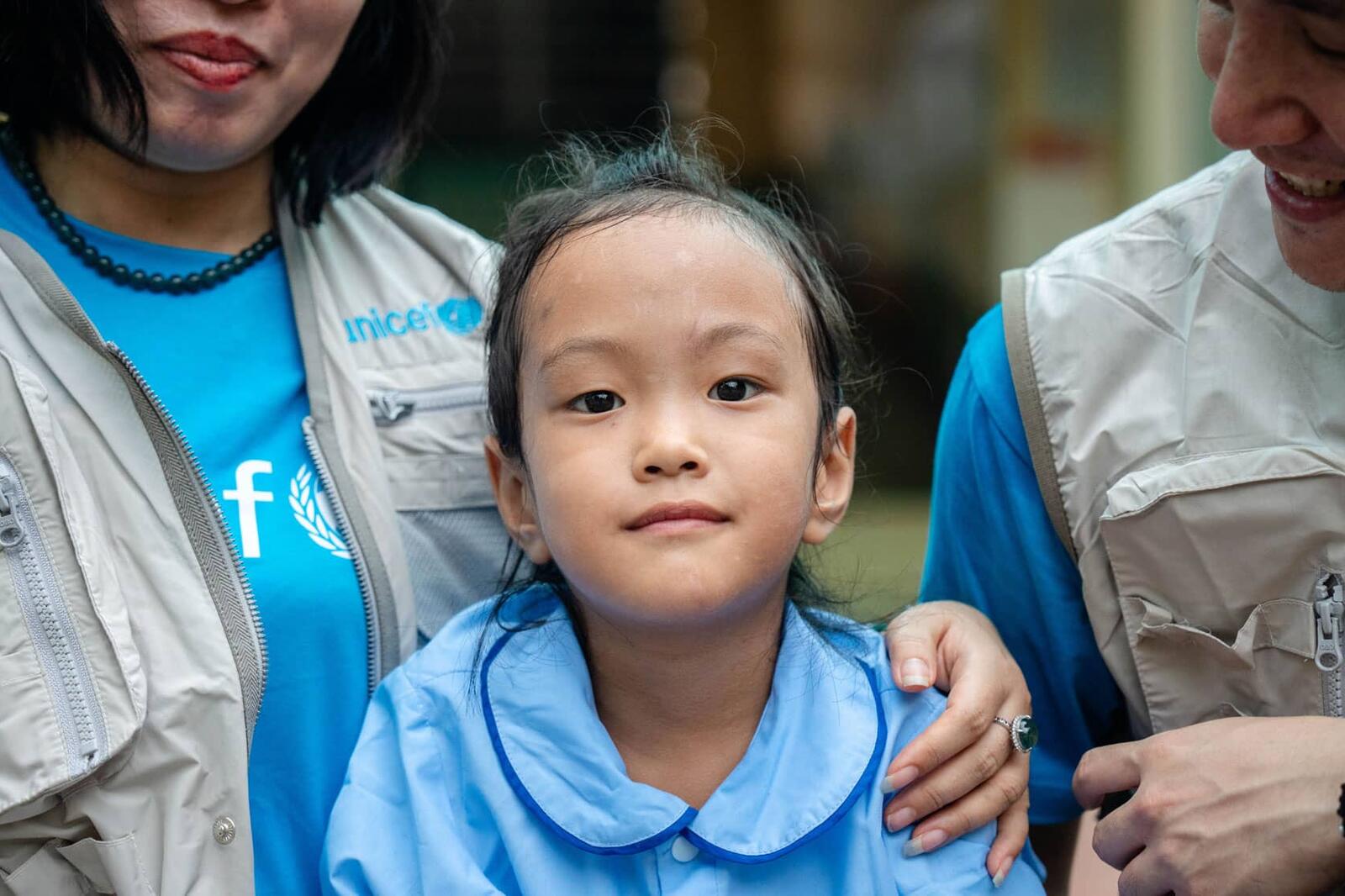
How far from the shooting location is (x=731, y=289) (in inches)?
77.9

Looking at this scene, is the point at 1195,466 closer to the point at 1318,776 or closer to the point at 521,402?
the point at 1318,776

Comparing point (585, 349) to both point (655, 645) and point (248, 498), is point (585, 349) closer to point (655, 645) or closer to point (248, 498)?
point (655, 645)

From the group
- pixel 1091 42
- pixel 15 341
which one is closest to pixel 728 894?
pixel 15 341

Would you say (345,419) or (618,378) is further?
(345,419)

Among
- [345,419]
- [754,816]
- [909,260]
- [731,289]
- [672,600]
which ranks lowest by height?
[909,260]

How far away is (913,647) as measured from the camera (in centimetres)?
203

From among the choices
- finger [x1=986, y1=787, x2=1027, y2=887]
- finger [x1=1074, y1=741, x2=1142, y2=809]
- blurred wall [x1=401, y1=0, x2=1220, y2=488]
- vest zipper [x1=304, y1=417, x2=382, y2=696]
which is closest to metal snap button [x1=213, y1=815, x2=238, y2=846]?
vest zipper [x1=304, y1=417, x2=382, y2=696]

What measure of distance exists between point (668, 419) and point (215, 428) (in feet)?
2.27

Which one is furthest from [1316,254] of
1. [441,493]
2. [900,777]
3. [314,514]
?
[314,514]

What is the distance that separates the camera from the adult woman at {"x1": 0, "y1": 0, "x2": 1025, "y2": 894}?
1.80 metres

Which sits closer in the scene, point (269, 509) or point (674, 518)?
point (674, 518)

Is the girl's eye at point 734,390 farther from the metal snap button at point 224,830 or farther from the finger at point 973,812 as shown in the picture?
the metal snap button at point 224,830

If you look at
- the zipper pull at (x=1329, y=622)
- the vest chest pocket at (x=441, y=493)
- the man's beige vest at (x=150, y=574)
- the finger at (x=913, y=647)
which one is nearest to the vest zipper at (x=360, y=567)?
the man's beige vest at (x=150, y=574)

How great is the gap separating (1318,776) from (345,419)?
4.63 feet
